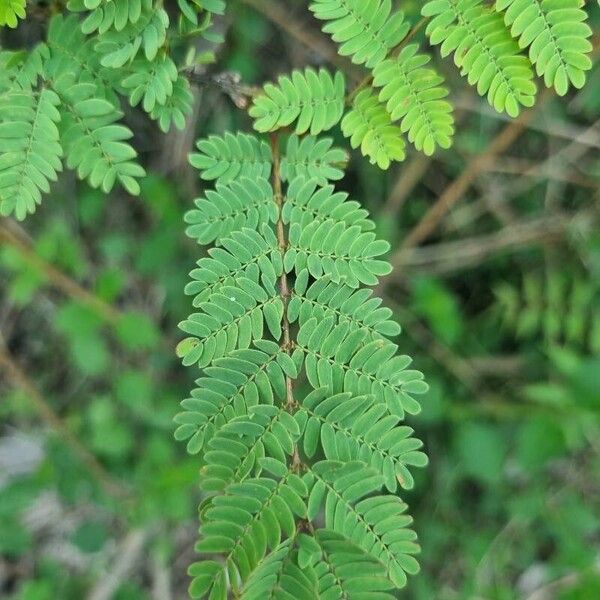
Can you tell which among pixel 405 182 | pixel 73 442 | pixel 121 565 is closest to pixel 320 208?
pixel 405 182

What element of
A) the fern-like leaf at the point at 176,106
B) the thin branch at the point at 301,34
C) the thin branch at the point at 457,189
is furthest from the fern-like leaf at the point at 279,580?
the thin branch at the point at 301,34

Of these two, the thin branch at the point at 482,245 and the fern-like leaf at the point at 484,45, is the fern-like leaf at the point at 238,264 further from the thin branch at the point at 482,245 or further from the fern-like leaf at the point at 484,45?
the thin branch at the point at 482,245

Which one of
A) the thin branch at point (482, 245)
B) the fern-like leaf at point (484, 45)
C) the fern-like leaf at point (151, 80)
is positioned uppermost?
the thin branch at point (482, 245)

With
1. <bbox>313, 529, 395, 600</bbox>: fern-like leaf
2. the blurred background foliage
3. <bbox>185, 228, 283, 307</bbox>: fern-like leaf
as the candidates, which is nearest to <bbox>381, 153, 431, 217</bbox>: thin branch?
the blurred background foliage

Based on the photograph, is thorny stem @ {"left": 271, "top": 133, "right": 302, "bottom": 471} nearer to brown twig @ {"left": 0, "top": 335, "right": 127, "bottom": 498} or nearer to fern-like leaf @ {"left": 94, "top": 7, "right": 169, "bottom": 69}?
fern-like leaf @ {"left": 94, "top": 7, "right": 169, "bottom": 69}

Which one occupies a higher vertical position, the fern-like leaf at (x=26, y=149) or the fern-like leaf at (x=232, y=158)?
the fern-like leaf at (x=232, y=158)
